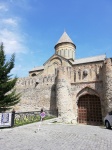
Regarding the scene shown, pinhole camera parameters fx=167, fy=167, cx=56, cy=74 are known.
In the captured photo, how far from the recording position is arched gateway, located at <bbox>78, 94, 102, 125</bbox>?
1741 cm

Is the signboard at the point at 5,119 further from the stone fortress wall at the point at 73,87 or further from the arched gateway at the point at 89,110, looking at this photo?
the arched gateway at the point at 89,110

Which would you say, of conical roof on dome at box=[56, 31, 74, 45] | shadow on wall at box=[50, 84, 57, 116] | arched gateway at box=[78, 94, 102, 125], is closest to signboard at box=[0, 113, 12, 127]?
shadow on wall at box=[50, 84, 57, 116]

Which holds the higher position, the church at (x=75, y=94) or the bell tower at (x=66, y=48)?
the bell tower at (x=66, y=48)

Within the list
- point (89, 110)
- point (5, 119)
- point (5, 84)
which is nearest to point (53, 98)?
point (89, 110)

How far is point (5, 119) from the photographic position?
10.1 meters

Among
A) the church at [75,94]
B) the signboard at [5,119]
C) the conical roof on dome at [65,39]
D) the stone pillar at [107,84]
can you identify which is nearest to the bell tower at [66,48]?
the conical roof on dome at [65,39]

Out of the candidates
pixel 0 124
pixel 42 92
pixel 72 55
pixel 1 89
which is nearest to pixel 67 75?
pixel 42 92

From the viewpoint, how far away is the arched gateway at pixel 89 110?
17406mm

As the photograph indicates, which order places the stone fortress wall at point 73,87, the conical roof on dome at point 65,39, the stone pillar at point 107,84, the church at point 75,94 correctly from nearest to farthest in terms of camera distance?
the stone pillar at point 107,84 → the stone fortress wall at point 73,87 → the church at point 75,94 → the conical roof on dome at point 65,39

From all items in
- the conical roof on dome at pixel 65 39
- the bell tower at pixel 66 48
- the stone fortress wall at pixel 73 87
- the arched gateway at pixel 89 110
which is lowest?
the arched gateway at pixel 89 110

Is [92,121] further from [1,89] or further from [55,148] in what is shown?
[55,148]

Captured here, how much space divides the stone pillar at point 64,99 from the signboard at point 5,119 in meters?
7.49

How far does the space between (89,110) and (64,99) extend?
2.97 metres

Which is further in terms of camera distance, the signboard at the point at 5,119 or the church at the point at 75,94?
the church at the point at 75,94
